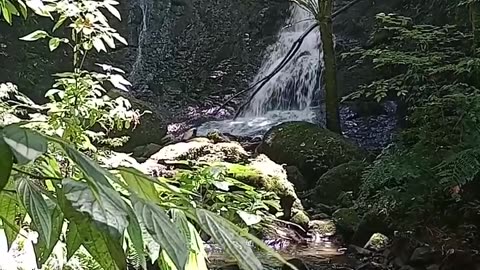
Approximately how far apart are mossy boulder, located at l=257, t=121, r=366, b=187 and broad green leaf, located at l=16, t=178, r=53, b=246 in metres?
7.06

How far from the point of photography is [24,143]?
33 centimetres

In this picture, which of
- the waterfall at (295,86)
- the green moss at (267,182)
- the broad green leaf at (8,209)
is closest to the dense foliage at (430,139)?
the green moss at (267,182)

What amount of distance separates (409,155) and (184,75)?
32.9 feet

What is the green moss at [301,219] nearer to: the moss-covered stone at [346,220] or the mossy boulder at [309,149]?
the moss-covered stone at [346,220]

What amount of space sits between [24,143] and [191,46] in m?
13.8

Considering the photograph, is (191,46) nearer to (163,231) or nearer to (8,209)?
(8,209)

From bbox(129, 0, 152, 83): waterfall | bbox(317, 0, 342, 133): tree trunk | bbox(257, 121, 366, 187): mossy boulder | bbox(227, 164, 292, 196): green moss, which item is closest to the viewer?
bbox(227, 164, 292, 196): green moss

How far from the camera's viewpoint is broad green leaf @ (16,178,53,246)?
378 millimetres

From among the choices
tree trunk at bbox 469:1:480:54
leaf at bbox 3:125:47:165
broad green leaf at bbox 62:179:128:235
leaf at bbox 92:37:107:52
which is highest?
tree trunk at bbox 469:1:480:54

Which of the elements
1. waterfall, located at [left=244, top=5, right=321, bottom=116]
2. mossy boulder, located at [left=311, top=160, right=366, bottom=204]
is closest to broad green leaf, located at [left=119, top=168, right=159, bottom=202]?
mossy boulder, located at [left=311, top=160, right=366, bottom=204]

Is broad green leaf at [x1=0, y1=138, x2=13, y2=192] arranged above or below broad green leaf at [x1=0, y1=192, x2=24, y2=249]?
above

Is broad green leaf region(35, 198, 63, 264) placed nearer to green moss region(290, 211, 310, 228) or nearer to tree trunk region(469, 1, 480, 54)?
tree trunk region(469, 1, 480, 54)

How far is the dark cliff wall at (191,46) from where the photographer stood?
1305 cm

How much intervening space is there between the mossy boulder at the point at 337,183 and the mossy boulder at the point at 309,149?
0.61 m
